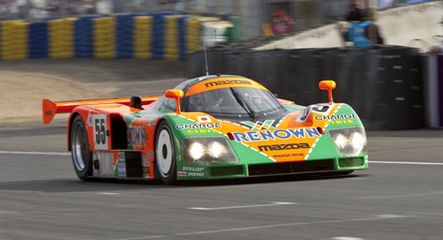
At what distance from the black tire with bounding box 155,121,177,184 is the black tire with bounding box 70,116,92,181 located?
72.8 inches

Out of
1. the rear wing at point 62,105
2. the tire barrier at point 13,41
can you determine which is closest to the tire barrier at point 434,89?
the rear wing at point 62,105

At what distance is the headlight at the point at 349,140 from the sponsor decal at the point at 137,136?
5.97ft

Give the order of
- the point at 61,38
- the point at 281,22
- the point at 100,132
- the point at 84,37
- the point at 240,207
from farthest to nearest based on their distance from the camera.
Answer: the point at 61,38, the point at 84,37, the point at 281,22, the point at 100,132, the point at 240,207

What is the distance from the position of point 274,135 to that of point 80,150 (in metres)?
3.22

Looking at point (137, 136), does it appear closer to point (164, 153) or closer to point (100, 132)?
point (164, 153)

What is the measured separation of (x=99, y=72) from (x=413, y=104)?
16.2m

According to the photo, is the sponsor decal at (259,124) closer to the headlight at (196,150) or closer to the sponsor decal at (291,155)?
the sponsor decal at (291,155)

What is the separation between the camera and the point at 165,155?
10867 millimetres

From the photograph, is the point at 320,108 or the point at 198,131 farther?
the point at 320,108

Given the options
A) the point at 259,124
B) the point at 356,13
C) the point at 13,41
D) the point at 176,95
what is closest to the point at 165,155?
the point at 176,95

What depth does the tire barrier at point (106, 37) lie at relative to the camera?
102 feet

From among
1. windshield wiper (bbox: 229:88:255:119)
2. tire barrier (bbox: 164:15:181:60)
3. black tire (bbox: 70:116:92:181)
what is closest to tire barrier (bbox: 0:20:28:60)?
tire barrier (bbox: 164:15:181:60)

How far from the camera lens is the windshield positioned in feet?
37.0

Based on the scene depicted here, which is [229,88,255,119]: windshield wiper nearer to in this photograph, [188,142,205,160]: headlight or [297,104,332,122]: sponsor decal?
[297,104,332,122]: sponsor decal
